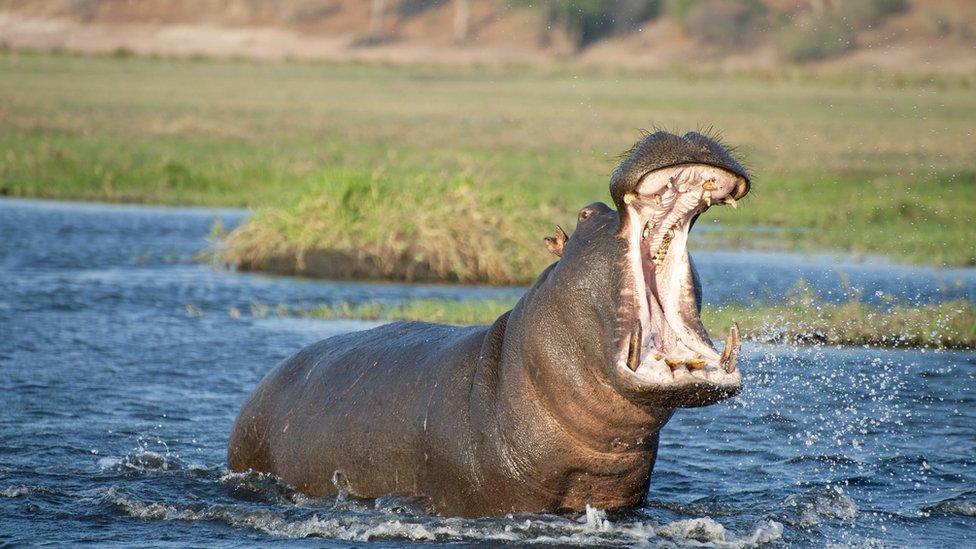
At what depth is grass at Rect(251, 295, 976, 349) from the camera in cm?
1047

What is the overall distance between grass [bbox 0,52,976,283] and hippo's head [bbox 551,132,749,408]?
19.6 inches

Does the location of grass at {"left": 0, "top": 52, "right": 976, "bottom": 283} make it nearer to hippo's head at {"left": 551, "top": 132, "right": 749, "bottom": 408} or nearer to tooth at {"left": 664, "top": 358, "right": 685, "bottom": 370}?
hippo's head at {"left": 551, "top": 132, "right": 749, "bottom": 408}

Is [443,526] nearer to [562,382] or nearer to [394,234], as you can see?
[562,382]

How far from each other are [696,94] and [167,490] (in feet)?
143

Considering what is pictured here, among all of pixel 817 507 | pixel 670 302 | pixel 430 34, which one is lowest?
pixel 817 507

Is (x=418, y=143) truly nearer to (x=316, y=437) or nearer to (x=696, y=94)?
(x=696, y=94)

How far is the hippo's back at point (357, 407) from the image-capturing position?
5.87m

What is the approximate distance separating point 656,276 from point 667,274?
0.05 meters

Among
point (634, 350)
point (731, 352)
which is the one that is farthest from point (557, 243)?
point (731, 352)

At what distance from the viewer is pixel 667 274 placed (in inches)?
199

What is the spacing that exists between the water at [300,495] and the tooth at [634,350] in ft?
2.87

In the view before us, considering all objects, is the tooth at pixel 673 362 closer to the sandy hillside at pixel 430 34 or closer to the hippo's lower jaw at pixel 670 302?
the hippo's lower jaw at pixel 670 302

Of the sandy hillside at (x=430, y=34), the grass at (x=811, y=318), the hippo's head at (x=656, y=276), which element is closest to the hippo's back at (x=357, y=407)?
the hippo's head at (x=656, y=276)

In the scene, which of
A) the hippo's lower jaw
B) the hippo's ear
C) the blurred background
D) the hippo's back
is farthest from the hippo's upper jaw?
the hippo's back
